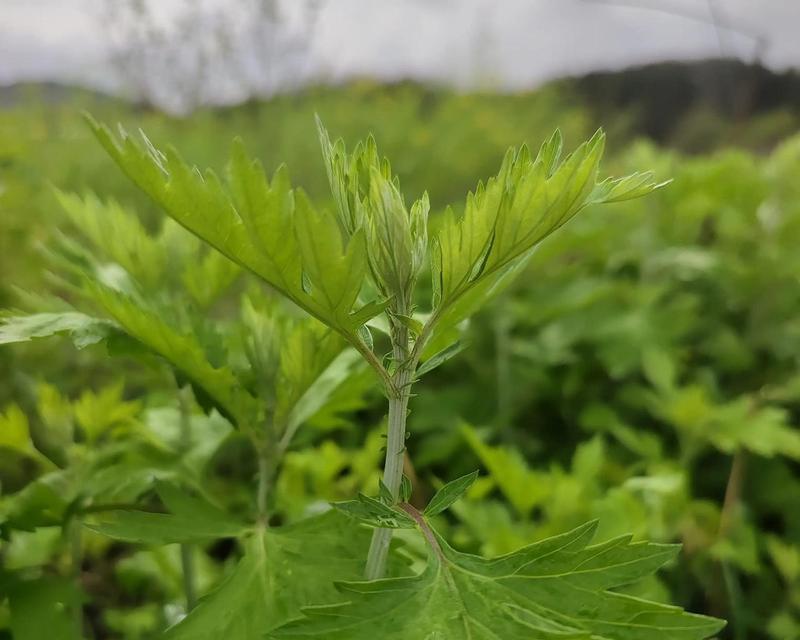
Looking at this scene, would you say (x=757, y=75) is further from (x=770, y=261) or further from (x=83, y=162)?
(x=83, y=162)

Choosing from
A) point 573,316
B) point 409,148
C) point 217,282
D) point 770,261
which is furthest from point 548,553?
point 409,148

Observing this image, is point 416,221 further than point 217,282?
No

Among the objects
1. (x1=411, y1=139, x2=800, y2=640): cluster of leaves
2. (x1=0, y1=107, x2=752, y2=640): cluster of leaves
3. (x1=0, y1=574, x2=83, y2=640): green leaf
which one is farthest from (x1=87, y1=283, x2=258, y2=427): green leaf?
(x1=411, y1=139, x2=800, y2=640): cluster of leaves

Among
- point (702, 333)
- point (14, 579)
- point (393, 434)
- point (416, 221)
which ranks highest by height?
point (416, 221)

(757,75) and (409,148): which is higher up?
(757,75)

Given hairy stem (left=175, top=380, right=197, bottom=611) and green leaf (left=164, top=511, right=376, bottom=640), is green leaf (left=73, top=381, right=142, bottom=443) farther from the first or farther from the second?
green leaf (left=164, top=511, right=376, bottom=640)

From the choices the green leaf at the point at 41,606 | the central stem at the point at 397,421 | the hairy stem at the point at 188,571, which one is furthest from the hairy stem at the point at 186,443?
the central stem at the point at 397,421

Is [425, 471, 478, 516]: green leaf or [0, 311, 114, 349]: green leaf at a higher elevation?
[0, 311, 114, 349]: green leaf

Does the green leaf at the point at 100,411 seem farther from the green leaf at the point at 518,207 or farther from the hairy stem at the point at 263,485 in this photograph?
the green leaf at the point at 518,207

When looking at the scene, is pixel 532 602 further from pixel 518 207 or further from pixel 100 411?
pixel 100 411
